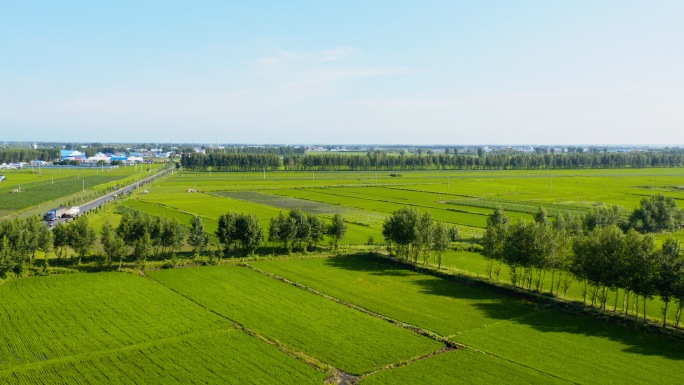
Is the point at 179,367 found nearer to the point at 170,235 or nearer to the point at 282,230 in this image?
the point at 170,235

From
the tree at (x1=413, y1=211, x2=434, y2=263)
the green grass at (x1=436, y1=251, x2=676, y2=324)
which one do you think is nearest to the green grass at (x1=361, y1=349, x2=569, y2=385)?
the green grass at (x1=436, y1=251, x2=676, y2=324)

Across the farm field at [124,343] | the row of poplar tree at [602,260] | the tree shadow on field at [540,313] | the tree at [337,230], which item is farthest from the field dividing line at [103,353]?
the tree at [337,230]

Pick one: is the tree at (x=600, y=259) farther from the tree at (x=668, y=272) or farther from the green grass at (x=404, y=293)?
the green grass at (x=404, y=293)

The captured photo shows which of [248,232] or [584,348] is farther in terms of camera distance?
[248,232]

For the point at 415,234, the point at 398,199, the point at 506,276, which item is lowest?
the point at 506,276

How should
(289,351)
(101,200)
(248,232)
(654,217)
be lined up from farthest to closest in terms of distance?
(101,200), (654,217), (248,232), (289,351)

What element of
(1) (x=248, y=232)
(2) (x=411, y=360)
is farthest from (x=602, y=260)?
(1) (x=248, y=232)

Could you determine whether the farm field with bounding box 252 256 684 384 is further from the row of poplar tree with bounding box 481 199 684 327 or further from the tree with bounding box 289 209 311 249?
the tree with bounding box 289 209 311 249

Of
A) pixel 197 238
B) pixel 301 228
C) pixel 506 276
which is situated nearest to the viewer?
pixel 506 276
